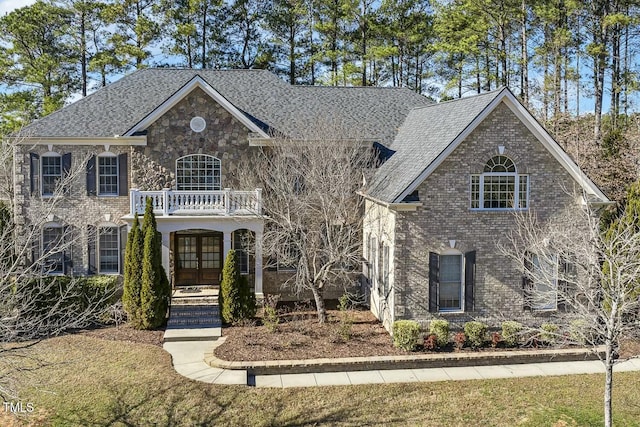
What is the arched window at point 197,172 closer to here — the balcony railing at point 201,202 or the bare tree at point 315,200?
the balcony railing at point 201,202

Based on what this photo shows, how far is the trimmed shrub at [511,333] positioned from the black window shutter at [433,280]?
220 centimetres

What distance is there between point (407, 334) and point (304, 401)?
434 cm

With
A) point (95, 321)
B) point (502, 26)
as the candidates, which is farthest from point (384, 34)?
point (95, 321)

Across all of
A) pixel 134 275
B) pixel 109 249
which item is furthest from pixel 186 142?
pixel 134 275

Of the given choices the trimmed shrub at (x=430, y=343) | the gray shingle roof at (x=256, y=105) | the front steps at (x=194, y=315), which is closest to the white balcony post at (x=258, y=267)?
the front steps at (x=194, y=315)

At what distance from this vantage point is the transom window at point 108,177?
2236 cm

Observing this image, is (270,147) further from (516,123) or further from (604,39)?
(604,39)

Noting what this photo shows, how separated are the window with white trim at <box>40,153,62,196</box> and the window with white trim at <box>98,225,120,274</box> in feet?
8.49

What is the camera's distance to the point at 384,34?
136ft

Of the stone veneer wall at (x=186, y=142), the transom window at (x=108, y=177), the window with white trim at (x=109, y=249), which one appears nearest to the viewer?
the stone veneer wall at (x=186, y=142)

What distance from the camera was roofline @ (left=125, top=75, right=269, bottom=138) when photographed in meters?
21.2

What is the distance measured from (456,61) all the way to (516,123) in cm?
2568

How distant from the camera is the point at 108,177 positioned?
73.5 ft

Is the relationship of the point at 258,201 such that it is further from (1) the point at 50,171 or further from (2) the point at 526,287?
(2) the point at 526,287
